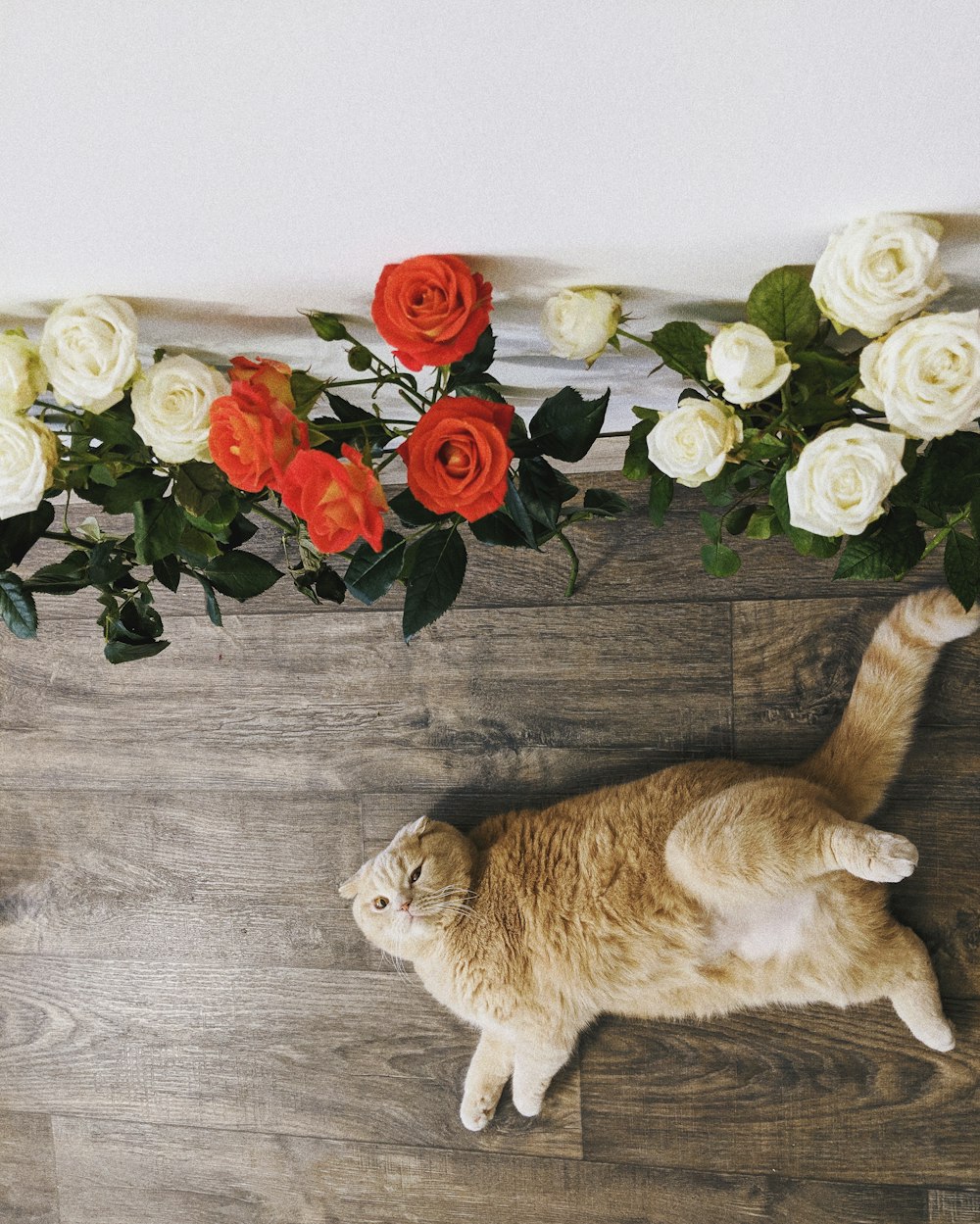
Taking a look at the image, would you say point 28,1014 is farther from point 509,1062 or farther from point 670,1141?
point 670,1141

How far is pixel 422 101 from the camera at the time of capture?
0.63 meters

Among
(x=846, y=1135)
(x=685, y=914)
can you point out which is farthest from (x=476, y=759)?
(x=846, y=1135)

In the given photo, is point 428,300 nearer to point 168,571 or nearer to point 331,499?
point 331,499

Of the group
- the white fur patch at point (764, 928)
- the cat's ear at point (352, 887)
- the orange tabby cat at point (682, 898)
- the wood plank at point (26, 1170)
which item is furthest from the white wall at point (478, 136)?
the wood plank at point (26, 1170)

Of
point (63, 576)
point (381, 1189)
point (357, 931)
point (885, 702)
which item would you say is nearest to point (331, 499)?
point (63, 576)

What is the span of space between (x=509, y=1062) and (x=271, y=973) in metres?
0.48

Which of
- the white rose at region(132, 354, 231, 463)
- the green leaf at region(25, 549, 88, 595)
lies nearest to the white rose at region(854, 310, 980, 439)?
the white rose at region(132, 354, 231, 463)

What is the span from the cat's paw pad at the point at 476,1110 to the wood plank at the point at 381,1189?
97 mm

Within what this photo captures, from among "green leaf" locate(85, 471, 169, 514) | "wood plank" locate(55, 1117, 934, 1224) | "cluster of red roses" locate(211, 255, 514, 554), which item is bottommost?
"wood plank" locate(55, 1117, 934, 1224)

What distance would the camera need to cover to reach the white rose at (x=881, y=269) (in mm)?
677

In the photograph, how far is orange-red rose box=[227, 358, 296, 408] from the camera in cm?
86

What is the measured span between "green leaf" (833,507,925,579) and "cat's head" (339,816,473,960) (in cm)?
82

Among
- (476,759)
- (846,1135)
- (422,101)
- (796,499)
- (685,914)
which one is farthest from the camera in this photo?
(476,759)

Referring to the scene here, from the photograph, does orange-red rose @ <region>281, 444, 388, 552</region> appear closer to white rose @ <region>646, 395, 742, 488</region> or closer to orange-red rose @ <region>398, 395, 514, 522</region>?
orange-red rose @ <region>398, 395, 514, 522</region>
